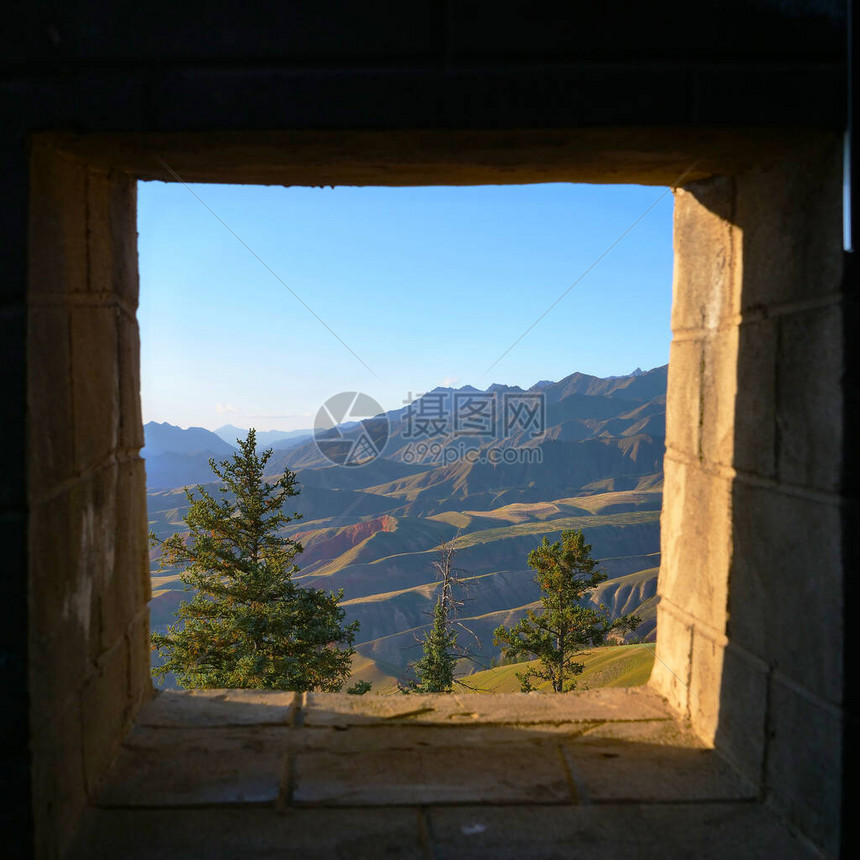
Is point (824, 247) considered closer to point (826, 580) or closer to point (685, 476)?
point (826, 580)

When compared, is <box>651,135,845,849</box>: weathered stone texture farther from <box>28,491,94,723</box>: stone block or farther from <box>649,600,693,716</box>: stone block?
<box>28,491,94,723</box>: stone block

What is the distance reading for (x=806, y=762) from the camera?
6.91 feet

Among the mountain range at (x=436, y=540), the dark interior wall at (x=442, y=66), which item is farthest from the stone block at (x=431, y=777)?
the mountain range at (x=436, y=540)

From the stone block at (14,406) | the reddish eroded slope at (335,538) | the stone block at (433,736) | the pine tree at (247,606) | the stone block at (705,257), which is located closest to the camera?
the stone block at (14,406)

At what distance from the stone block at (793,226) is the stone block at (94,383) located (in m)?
2.36

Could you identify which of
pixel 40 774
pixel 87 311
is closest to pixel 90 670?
pixel 40 774

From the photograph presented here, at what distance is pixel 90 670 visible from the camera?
231 cm

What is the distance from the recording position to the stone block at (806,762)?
77.5 inches

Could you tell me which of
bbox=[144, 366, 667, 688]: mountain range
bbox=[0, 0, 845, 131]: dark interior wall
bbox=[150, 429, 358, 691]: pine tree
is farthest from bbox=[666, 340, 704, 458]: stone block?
bbox=[144, 366, 667, 688]: mountain range

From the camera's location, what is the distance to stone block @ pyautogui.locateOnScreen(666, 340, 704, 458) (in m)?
2.93

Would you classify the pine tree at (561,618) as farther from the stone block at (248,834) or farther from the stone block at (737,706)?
the stone block at (248,834)

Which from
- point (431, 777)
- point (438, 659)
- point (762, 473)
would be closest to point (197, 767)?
point (431, 777)

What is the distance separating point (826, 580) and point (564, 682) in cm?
3108

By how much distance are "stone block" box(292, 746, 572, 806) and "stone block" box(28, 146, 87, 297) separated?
196 centimetres
